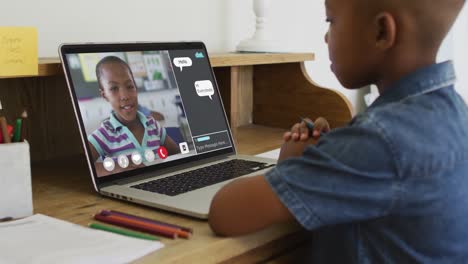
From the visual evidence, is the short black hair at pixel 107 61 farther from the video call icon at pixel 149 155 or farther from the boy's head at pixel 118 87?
the video call icon at pixel 149 155

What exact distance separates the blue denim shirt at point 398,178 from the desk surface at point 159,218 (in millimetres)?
92

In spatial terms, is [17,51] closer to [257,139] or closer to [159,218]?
[159,218]

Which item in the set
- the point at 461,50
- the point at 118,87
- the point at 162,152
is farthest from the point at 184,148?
the point at 461,50

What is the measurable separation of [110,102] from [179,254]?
398 millimetres

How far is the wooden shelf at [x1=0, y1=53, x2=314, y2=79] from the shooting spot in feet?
2.94

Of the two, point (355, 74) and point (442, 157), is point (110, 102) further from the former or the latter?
point (442, 157)

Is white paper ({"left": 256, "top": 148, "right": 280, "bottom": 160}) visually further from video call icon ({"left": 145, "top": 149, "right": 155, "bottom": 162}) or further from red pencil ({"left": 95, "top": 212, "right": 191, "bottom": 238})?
red pencil ({"left": 95, "top": 212, "right": 191, "bottom": 238})

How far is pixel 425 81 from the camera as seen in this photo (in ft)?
2.23

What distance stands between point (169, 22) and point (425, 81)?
0.81 m

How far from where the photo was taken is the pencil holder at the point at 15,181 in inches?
28.4

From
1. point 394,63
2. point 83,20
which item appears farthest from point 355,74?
point 83,20

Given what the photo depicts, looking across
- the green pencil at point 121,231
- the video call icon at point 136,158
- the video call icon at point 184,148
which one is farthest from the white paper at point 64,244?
the video call icon at point 184,148

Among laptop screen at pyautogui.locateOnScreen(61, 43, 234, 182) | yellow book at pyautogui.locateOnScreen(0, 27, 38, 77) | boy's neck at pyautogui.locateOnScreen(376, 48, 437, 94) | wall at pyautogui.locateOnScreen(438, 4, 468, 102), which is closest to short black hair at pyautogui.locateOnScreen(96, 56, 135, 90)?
laptop screen at pyautogui.locateOnScreen(61, 43, 234, 182)

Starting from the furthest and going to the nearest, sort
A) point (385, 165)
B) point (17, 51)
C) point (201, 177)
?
point (201, 177) < point (17, 51) < point (385, 165)
